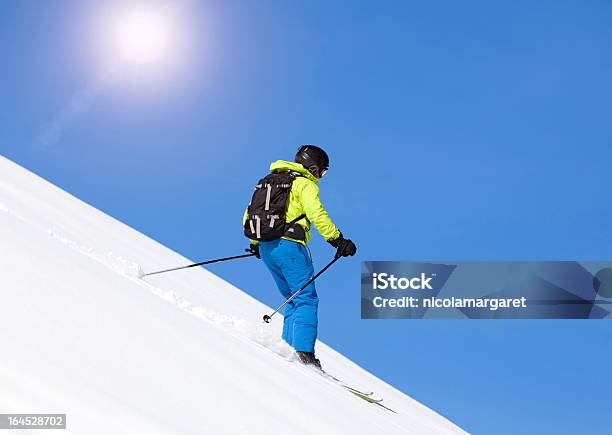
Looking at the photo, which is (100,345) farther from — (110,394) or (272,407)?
(272,407)

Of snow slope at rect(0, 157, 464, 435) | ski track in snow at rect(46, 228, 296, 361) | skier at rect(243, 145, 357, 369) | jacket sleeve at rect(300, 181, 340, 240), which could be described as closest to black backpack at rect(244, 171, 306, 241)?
skier at rect(243, 145, 357, 369)

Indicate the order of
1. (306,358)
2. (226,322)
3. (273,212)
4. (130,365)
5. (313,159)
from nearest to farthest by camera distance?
(130,365) → (226,322) → (306,358) → (273,212) → (313,159)

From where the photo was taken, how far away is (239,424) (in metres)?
3.07

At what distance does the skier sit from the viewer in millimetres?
6332

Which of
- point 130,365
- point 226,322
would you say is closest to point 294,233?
point 226,322

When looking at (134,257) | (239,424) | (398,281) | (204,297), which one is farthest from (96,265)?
(398,281)

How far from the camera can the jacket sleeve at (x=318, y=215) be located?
6.34 m

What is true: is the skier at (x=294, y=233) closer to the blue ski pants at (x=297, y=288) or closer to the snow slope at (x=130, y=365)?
the blue ski pants at (x=297, y=288)

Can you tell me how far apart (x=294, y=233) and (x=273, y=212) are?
10.1 inches

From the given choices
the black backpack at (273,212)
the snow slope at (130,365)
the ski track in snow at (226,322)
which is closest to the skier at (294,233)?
the black backpack at (273,212)

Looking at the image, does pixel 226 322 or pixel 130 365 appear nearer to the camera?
pixel 130 365

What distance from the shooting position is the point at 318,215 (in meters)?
6.33

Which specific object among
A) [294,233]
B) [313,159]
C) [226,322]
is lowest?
[226,322]

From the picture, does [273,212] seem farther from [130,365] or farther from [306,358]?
[130,365]
